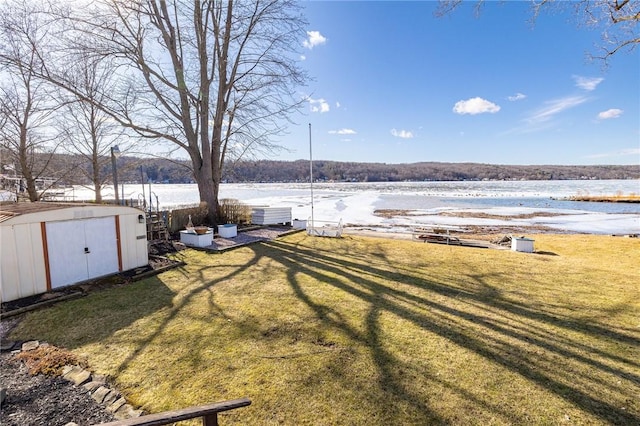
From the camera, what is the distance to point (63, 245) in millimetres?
6539

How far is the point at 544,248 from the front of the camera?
13.1 m

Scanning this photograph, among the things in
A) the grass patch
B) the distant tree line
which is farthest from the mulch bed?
the distant tree line

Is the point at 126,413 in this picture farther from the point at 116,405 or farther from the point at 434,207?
the point at 434,207

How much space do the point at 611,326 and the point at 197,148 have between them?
15.4 metres

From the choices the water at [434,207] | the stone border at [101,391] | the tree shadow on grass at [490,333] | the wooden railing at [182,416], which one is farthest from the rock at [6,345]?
the water at [434,207]

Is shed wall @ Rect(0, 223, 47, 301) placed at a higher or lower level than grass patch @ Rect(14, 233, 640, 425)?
higher

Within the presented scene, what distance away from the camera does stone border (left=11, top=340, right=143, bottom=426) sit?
118 inches

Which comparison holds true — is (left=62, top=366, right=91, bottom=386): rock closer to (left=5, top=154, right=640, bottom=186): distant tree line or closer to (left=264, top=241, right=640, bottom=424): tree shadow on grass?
(left=264, top=241, right=640, bottom=424): tree shadow on grass

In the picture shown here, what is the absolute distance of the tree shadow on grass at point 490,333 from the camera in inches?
128

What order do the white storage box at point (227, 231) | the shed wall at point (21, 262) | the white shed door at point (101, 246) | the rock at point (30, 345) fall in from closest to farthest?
the rock at point (30, 345) → the shed wall at point (21, 262) → the white shed door at point (101, 246) → the white storage box at point (227, 231)

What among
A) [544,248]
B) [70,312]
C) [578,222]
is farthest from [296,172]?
[70,312]

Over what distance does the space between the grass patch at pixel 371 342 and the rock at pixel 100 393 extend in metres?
0.14

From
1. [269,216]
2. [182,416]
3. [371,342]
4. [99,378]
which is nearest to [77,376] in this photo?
[99,378]

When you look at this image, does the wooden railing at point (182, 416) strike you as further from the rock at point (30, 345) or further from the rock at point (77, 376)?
the rock at point (30, 345)
